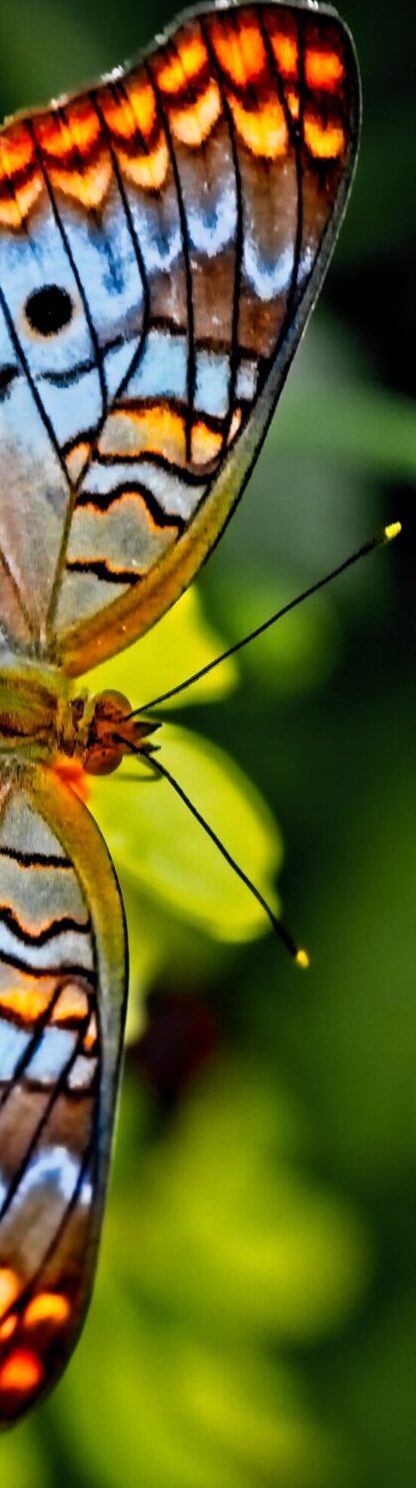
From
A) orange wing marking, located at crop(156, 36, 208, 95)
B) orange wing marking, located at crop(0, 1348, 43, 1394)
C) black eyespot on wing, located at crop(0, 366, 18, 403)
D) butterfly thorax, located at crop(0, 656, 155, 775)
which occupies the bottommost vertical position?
orange wing marking, located at crop(0, 1348, 43, 1394)

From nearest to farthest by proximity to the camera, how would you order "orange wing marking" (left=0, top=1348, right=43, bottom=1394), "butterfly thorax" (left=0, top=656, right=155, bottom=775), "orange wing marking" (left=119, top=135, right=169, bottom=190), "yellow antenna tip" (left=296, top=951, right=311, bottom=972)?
"orange wing marking" (left=0, top=1348, right=43, bottom=1394)
"orange wing marking" (left=119, top=135, right=169, bottom=190)
"butterfly thorax" (left=0, top=656, right=155, bottom=775)
"yellow antenna tip" (left=296, top=951, right=311, bottom=972)

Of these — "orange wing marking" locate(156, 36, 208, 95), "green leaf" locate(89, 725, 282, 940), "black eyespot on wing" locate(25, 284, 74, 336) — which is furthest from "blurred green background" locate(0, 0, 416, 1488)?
"orange wing marking" locate(156, 36, 208, 95)

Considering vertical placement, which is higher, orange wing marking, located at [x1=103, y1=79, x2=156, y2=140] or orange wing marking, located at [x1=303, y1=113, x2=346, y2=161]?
orange wing marking, located at [x1=103, y1=79, x2=156, y2=140]

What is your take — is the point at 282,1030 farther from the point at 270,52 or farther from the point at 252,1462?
the point at 270,52

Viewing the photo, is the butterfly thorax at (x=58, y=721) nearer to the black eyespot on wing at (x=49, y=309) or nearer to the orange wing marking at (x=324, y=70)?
the black eyespot on wing at (x=49, y=309)

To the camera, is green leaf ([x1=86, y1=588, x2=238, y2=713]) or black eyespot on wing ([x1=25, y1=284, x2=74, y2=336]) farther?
green leaf ([x1=86, y1=588, x2=238, y2=713])

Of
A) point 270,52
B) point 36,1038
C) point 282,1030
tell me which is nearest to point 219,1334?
point 282,1030

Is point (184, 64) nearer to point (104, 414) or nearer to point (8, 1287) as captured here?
point (104, 414)

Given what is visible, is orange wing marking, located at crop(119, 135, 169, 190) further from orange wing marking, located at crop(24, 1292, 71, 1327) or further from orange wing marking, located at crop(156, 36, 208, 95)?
orange wing marking, located at crop(24, 1292, 71, 1327)
